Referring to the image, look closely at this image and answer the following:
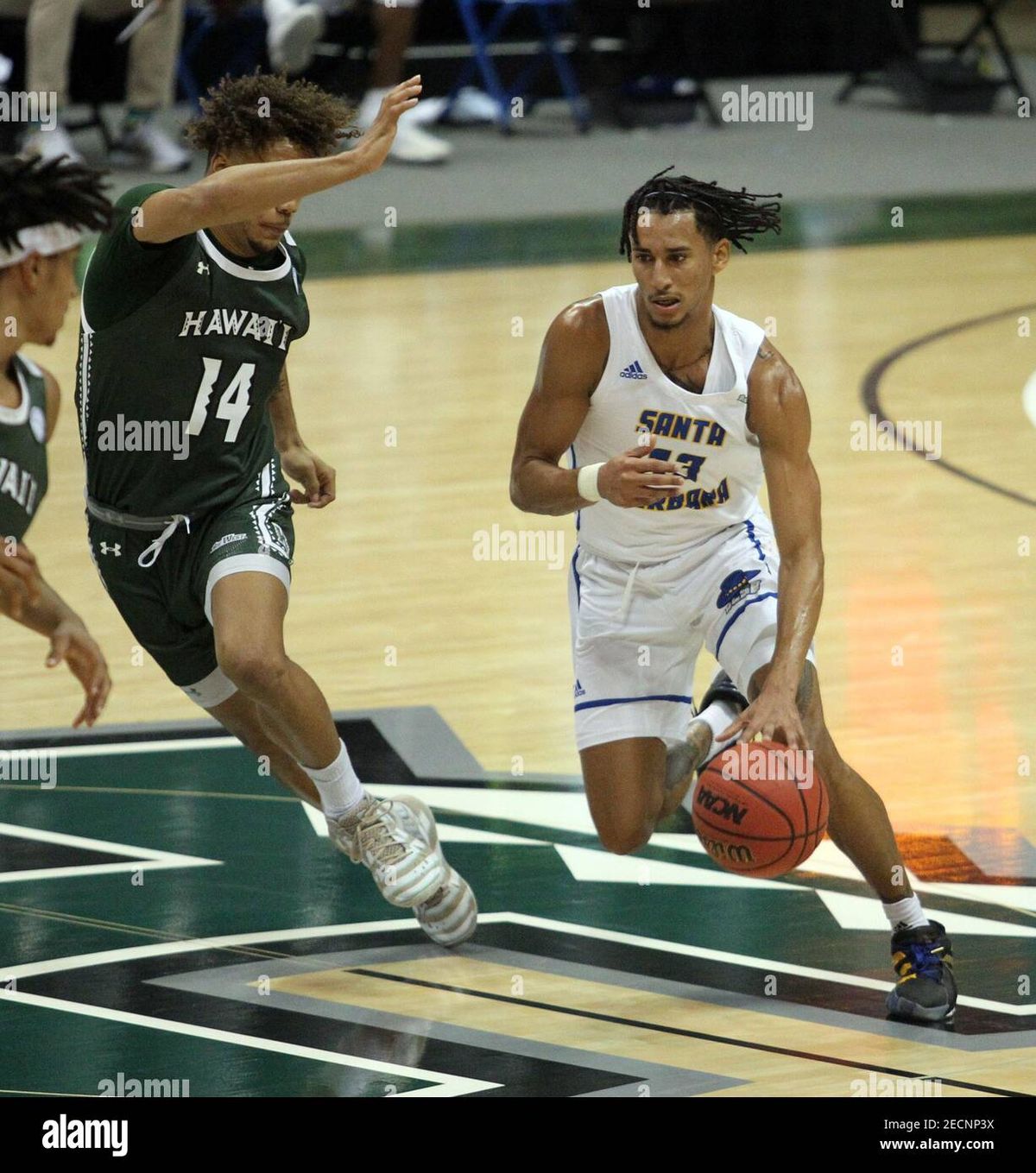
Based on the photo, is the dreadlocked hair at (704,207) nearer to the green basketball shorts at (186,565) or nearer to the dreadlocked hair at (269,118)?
the dreadlocked hair at (269,118)

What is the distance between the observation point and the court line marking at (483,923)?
4516mm

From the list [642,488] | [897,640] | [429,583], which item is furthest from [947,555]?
[642,488]

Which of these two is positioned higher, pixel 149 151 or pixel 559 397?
pixel 149 151

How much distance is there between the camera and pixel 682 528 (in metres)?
4.85

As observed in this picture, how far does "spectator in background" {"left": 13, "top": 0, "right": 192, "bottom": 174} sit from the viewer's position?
13359mm

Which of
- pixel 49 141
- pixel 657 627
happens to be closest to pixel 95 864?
pixel 657 627

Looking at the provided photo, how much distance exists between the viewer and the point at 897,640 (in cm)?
671

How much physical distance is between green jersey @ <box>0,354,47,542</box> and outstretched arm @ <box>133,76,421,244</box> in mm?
525

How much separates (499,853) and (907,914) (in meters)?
1.23

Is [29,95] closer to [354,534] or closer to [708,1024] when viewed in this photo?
[354,534]

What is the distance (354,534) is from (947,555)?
7.30ft
